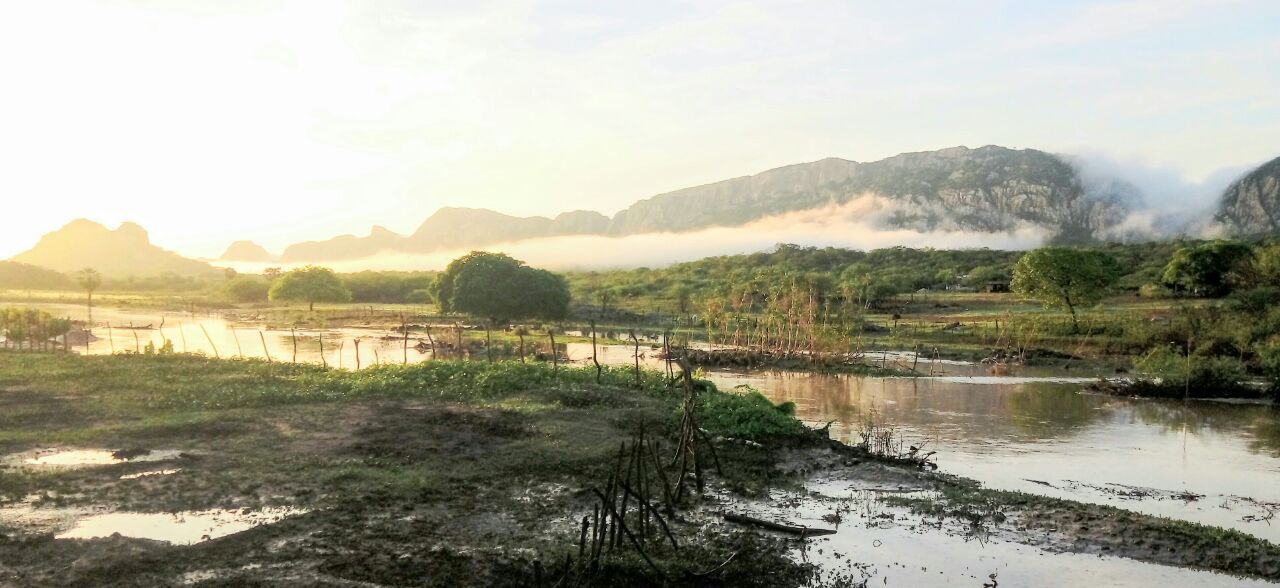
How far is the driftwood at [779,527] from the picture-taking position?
43.1 ft

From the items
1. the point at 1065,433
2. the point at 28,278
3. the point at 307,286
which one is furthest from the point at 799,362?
the point at 28,278

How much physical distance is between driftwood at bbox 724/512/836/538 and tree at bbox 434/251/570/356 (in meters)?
52.0

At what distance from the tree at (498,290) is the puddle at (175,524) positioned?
5072cm

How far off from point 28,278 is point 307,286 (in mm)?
87715

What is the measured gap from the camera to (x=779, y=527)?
43.2 feet

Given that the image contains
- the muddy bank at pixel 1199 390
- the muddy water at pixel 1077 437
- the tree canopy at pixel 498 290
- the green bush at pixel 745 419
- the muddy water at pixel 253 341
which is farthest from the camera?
the tree canopy at pixel 498 290

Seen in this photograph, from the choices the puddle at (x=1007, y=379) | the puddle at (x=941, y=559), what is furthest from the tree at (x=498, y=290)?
the puddle at (x=941, y=559)

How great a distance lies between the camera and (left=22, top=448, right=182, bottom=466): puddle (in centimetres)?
1647

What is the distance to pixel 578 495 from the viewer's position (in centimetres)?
1482

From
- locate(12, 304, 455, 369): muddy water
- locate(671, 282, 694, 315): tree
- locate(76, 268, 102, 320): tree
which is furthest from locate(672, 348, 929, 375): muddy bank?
locate(76, 268, 102, 320): tree

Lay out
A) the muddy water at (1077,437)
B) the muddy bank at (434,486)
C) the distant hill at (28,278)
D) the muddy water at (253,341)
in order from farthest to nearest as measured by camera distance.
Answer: the distant hill at (28,278), the muddy water at (253,341), the muddy water at (1077,437), the muddy bank at (434,486)

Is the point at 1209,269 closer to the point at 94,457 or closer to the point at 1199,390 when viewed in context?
the point at 1199,390

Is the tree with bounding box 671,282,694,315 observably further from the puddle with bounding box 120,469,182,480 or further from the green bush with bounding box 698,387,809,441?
the puddle with bounding box 120,469,182,480

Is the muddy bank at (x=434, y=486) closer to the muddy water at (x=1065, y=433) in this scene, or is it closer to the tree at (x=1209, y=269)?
the muddy water at (x=1065, y=433)
